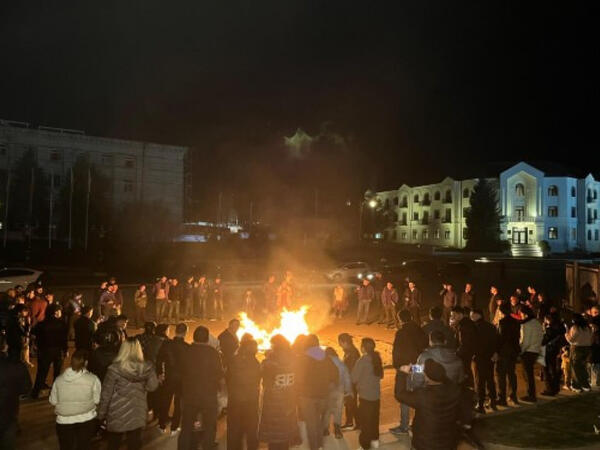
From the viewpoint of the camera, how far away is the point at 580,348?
32.0ft

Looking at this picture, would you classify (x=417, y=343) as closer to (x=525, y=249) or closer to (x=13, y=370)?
(x=13, y=370)

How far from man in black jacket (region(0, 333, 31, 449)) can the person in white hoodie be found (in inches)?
18.0

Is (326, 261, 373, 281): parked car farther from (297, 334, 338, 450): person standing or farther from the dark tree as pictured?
the dark tree

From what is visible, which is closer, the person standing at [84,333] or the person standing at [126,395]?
the person standing at [126,395]

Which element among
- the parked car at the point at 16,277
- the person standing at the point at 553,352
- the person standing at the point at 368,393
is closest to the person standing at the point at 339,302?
the person standing at the point at 553,352

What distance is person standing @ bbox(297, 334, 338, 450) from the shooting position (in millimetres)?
6547

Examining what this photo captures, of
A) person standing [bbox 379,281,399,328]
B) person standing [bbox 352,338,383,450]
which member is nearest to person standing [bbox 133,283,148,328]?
person standing [bbox 379,281,399,328]

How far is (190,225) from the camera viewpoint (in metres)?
64.1

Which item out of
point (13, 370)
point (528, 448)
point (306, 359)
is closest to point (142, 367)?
point (13, 370)

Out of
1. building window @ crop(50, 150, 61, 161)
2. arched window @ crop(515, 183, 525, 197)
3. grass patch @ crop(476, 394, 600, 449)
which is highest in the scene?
building window @ crop(50, 150, 61, 161)

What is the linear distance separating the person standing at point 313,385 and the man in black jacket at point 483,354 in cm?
338

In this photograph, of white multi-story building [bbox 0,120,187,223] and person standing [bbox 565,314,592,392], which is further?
white multi-story building [bbox 0,120,187,223]

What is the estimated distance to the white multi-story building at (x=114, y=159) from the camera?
51.7 meters

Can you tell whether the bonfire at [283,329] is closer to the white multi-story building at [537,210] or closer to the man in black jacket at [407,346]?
the man in black jacket at [407,346]
